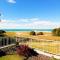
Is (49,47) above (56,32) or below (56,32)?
below

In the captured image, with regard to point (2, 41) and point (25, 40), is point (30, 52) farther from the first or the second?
point (25, 40)

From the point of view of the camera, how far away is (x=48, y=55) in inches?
509

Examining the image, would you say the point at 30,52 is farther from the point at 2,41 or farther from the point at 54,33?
the point at 54,33

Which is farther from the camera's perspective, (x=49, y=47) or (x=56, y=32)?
(x=56, y=32)

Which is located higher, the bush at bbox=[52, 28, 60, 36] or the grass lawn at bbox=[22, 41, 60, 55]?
A: the bush at bbox=[52, 28, 60, 36]

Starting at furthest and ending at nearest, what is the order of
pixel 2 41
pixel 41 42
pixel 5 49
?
1. pixel 41 42
2. pixel 2 41
3. pixel 5 49

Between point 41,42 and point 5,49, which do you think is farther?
point 41,42

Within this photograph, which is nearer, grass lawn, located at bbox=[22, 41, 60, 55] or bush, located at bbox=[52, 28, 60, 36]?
grass lawn, located at bbox=[22, 41, 60, 55]

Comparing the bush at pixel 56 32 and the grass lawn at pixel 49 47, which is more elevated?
the bush at pixel 56 32

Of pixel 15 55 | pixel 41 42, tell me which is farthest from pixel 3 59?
pixel 41 42

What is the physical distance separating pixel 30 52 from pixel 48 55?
137 centimetres

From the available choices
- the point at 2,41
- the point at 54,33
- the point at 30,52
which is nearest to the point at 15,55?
the point at 30,52

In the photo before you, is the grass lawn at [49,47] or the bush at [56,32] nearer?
the grass lawn at [49,47]

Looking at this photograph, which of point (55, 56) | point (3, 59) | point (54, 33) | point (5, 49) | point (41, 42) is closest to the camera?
point (3, 59)
